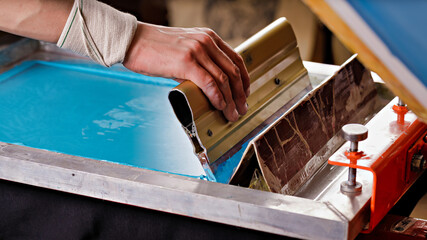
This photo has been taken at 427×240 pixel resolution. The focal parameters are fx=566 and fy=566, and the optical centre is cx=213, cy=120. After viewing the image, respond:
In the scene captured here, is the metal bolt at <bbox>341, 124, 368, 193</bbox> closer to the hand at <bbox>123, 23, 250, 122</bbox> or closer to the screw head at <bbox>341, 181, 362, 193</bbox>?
the screw head at <bbox>341, 181, 362, 193</bbox>

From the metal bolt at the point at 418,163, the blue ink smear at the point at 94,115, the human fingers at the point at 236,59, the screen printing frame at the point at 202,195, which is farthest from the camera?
the blue ink smear at the point at 94,115

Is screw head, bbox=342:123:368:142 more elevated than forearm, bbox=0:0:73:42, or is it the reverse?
forearm, bbox=0:0:73:42

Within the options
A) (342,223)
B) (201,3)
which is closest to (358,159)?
(342,223)

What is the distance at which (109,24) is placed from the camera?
1.15m

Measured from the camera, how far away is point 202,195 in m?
0.94

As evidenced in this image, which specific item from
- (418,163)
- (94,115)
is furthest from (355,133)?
(94,115)

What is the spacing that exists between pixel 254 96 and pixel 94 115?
19.9 inches

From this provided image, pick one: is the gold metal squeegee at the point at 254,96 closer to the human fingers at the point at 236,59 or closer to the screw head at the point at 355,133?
the human fingers at the point at 236,59

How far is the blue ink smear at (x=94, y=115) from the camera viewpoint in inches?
54.7

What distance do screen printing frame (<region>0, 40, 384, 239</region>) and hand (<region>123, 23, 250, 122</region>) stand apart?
0.78 ft

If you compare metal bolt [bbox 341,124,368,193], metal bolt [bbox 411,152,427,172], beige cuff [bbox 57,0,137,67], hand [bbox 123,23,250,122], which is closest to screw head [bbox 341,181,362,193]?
metal bolt [bbox 341,124,368,193]

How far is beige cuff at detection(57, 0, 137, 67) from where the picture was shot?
1.14 metres

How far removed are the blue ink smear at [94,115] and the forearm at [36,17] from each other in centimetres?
34

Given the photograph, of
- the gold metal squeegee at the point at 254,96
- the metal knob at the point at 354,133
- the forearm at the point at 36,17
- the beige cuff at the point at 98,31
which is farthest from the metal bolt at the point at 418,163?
the forearm at the point at 36,17
